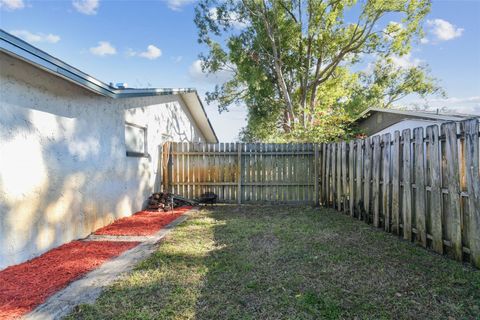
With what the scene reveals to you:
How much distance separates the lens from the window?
268 inches

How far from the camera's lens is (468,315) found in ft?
7.88

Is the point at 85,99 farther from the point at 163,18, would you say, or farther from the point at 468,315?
the point at 163,18

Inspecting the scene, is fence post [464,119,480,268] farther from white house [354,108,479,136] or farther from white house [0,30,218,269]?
white house [0,30,218,269]

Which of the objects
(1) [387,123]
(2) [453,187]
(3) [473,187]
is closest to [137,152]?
(2) [453,187]

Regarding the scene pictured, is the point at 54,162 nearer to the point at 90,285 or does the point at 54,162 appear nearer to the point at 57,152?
the point at 57,152

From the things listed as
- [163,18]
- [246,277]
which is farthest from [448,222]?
[163,18]

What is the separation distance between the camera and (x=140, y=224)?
600 cm

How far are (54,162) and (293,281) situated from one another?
3.73 m

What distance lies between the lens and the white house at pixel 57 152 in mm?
3449

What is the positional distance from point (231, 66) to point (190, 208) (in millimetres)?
13572

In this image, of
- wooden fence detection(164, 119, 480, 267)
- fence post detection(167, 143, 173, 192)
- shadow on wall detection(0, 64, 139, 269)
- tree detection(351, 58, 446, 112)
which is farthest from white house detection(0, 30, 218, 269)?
tree detection(351, 58, 446, 112)

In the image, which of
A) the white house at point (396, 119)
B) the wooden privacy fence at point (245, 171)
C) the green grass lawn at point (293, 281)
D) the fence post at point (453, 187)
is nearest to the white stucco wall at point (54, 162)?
the green grass lawn at point (293, 281)

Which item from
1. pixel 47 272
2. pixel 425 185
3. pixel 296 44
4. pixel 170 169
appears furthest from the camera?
pixel 296 44

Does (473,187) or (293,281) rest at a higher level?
(473,187)
